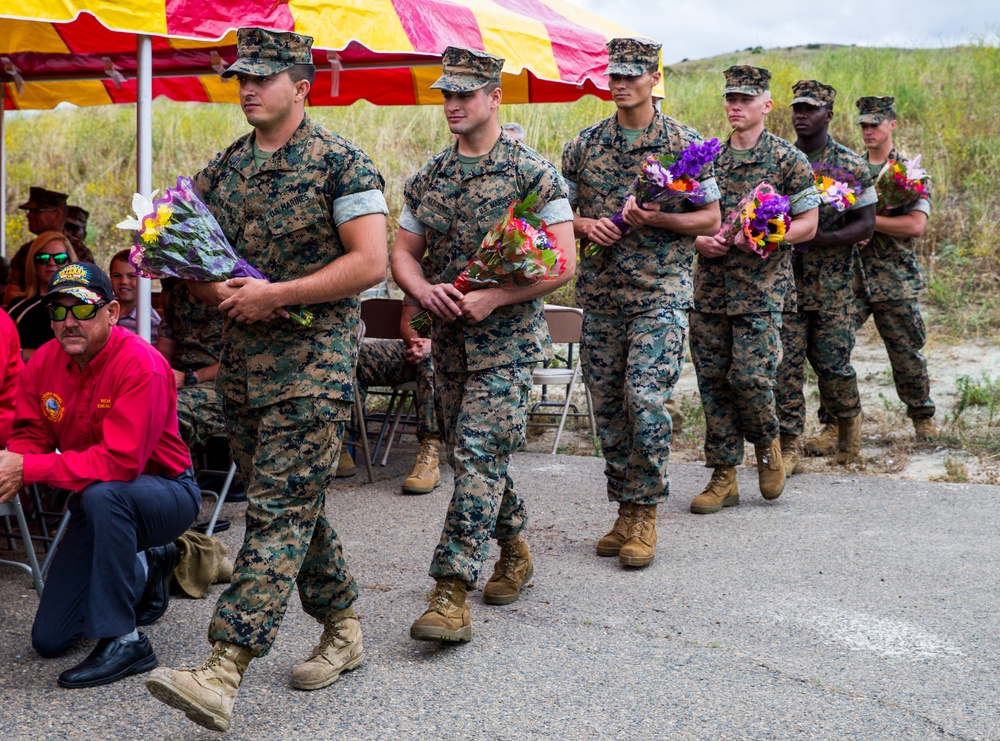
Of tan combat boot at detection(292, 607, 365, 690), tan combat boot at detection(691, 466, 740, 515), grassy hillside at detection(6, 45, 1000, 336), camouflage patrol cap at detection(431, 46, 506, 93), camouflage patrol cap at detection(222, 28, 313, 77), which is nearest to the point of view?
camouflage patrol cap at detection(222, 28, 313, 77)

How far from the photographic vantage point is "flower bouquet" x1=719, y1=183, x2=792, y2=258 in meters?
6.56

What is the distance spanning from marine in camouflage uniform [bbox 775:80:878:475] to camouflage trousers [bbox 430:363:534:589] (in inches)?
142

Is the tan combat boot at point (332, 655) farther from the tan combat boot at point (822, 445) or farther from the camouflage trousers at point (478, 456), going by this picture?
the tan combat boot at point (822, 445)

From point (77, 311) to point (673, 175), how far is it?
9.26 feet

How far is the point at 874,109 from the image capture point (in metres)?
8.50

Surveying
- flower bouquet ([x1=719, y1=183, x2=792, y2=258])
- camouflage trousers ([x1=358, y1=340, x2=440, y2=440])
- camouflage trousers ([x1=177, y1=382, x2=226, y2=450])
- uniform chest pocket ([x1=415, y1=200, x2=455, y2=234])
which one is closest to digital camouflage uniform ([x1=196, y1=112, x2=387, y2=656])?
uniform chest pocket ([x1=415, y1=200, x2=455, y2=234])

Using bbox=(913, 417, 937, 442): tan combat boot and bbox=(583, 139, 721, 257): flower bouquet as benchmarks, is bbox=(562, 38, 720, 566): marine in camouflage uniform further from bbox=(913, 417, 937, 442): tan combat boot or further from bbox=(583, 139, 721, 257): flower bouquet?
bbox=(913, 417, 937, 442): tan combat boot

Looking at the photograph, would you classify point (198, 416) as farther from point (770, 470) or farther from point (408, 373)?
point (770, 470)

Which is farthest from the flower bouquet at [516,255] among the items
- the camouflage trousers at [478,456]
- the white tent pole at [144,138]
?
the white tent pole at [144,138]

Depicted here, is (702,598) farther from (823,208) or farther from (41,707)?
(823,208)

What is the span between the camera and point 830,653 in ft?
14.7

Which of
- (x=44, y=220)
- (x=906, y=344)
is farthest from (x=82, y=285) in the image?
(x=906, y=344)

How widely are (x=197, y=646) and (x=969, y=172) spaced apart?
533 inches

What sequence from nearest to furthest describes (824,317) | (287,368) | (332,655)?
(287,368)
(332,655)
(824,317)
